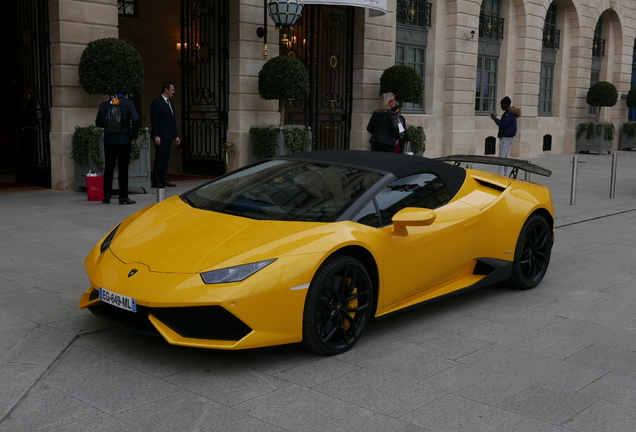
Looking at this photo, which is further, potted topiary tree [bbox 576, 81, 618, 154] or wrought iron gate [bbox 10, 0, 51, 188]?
potted topiary tree [bbox 576, 81, 618, 154]

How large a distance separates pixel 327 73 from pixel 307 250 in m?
14.2

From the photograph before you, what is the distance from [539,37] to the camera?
2520 cm

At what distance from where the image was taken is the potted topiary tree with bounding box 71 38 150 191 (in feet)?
38.5

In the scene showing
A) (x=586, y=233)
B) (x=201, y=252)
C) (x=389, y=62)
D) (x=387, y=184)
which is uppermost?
(x=389, y=62)

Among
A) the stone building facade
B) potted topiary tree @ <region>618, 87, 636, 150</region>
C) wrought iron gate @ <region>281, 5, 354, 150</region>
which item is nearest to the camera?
the stone building facade

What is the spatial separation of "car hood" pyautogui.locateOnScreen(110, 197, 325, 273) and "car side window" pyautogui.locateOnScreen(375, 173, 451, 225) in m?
0.61

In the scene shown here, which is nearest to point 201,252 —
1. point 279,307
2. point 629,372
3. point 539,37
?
point 279,307

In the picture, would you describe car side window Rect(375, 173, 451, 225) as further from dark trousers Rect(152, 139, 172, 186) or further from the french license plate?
dark trousers Rect(152, 139, 172, 186)

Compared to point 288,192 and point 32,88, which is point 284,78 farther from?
point 288,192

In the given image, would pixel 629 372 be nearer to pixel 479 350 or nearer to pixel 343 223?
pixel 479 350

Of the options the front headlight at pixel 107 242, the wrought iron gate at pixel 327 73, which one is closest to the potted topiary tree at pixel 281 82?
the wrought iron gate at pixel 327 73

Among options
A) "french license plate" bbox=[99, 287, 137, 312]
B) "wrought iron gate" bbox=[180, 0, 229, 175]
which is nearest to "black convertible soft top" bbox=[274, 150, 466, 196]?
"french license plate" bbox=[99, 287, 137, 312]

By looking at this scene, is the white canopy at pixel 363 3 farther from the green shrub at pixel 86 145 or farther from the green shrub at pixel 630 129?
the green shrub at pixel 630 129

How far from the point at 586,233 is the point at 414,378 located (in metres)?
6.28
